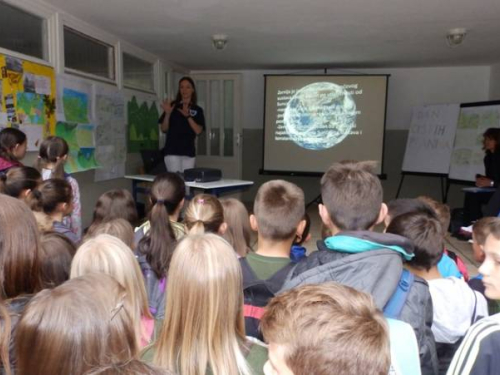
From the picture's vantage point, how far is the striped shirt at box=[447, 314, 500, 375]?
853 millimetres

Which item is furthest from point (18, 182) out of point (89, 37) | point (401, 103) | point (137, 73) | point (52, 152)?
point (401, 103)

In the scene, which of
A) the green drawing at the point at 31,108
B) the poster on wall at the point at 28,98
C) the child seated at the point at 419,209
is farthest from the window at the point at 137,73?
the child seated at the point at 419,209

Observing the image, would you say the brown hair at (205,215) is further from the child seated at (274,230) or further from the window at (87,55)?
the window at (87,55)

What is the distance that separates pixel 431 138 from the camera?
635 cm

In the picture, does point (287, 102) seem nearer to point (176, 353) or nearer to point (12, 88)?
point (12, 88)

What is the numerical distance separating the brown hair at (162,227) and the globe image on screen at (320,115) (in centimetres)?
476

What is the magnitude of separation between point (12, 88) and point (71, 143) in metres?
0.95

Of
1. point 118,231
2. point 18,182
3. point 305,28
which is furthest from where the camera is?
point 305,28

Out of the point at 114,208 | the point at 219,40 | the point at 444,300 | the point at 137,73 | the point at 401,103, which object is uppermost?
the point at 219,40

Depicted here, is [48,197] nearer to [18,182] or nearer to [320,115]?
[18,182]

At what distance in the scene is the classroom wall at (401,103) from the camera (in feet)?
21.9

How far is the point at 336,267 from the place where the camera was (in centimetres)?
113

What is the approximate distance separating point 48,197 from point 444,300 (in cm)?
182

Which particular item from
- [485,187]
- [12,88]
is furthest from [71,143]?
[485,187]
